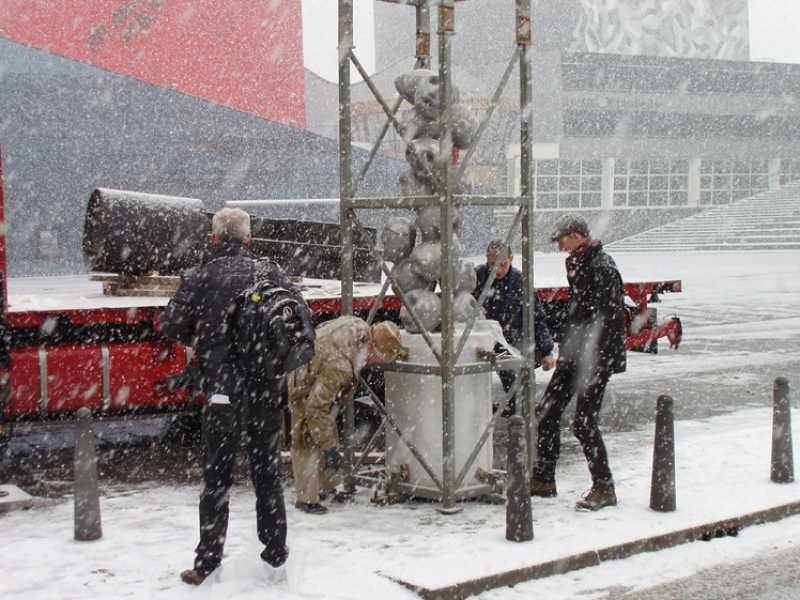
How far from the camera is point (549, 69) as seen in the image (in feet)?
210

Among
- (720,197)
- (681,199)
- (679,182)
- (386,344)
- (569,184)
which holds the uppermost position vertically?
(679,182)

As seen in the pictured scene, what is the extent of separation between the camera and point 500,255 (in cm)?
870

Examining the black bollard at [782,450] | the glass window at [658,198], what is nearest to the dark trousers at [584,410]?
the black bollard at [782,450]

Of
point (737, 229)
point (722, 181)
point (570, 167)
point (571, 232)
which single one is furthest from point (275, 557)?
point (722, 181)

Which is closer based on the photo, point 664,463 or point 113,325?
point 664,463

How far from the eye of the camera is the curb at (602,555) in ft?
19.0

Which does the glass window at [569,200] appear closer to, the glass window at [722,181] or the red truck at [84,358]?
the glass window at [722,181]

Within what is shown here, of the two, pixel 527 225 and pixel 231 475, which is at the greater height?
pixel 527 225

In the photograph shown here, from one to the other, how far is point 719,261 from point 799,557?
40.3 metres

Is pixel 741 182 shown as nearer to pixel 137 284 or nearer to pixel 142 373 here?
pixel 137 284

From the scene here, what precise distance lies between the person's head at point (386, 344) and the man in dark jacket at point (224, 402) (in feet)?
6.26

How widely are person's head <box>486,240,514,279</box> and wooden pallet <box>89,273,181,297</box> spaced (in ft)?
9.46

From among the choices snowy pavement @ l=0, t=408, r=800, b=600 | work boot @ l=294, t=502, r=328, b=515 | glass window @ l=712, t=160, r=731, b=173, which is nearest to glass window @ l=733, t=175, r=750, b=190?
glass window @ l=712, t=160, r=731, b=173

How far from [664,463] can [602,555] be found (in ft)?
3.63
